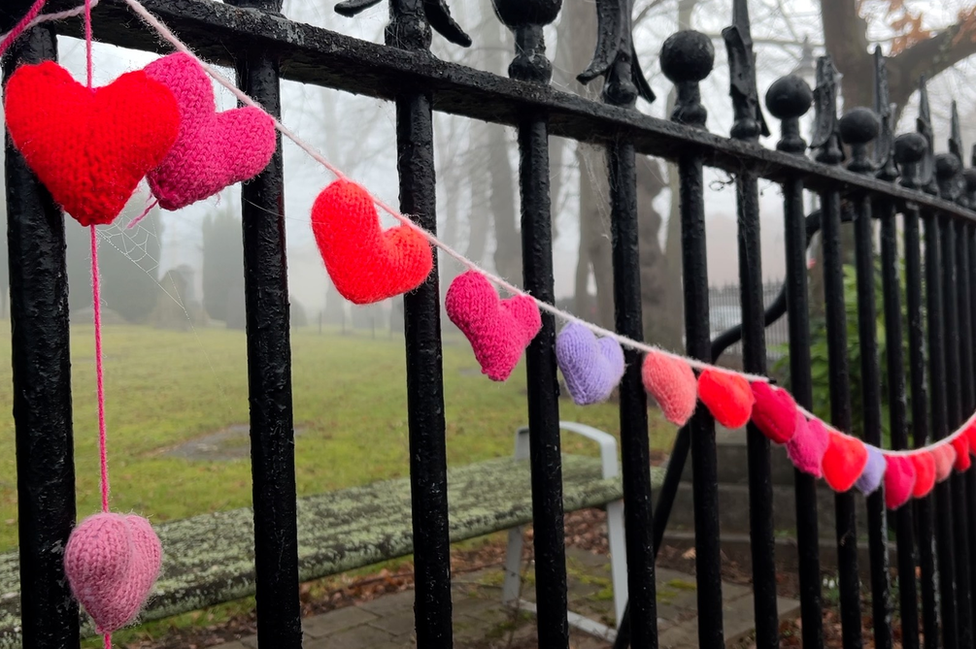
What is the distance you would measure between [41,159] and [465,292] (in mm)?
415

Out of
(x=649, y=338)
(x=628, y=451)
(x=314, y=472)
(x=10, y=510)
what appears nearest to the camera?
(x=628, y=451)

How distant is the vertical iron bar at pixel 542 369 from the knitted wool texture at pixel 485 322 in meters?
0.09

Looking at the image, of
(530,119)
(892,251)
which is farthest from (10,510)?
(892,251)

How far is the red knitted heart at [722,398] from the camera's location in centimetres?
107

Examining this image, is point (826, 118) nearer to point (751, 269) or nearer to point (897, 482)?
point (751, 269)

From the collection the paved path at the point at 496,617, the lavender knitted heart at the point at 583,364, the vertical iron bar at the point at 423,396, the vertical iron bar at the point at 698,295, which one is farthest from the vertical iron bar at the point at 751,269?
the paved path at the point at 496,617

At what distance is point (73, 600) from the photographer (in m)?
0.57

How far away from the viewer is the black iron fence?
→ 56 centimetres

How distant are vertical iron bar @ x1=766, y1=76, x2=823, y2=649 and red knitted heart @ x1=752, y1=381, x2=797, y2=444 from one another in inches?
4.8

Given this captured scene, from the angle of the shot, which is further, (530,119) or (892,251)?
(892,251)

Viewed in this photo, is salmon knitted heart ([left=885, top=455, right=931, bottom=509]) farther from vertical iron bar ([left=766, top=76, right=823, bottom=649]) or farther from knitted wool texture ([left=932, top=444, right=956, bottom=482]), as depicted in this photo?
vertical iron bar ([left=766, top=76, right=823, bottom=649])

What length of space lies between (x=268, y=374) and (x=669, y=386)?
1.83 ft

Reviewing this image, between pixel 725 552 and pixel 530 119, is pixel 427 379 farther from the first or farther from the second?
pixel 725 552

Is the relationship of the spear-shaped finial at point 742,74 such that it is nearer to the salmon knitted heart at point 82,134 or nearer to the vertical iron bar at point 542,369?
the vertical iron bar at point 542,369
